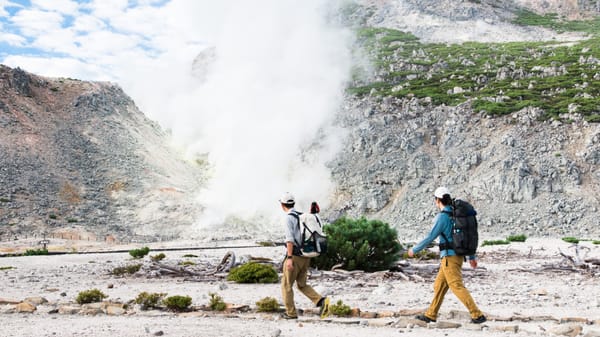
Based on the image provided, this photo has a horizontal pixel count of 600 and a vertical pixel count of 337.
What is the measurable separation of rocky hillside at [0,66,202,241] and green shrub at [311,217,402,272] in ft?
103

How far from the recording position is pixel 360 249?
16516 millimetres

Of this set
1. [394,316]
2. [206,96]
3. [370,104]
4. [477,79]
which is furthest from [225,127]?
[394,316]

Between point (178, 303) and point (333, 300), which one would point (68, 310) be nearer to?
point (178, 303)

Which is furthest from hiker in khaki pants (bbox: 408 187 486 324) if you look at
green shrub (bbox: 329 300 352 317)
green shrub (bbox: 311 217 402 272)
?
green shrub (bbox: 311 217 402 272)

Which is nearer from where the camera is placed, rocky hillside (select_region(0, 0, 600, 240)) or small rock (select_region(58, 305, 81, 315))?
small rock (select_region(58, 305, 81, 315))

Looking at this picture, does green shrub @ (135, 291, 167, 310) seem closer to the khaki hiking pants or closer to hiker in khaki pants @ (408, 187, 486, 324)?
the khaki hiking pants

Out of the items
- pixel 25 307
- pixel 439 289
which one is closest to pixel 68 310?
pixel 25 307

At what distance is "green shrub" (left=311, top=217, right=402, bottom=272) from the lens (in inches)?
651

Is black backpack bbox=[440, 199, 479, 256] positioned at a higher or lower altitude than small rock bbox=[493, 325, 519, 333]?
Result: higher

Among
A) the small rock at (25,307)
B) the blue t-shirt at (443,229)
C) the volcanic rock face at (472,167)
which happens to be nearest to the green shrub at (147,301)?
the small rock at (25,307)

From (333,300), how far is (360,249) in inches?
205

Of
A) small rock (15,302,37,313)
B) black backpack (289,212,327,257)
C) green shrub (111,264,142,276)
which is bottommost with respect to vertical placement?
green shrub (111,264,142,276)

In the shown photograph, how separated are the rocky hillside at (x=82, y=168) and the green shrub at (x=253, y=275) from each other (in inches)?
1244

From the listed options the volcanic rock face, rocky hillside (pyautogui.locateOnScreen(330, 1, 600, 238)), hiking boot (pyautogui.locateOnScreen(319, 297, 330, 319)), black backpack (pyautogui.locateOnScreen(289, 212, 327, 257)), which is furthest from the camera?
rocky hillside (pyautogui.locateOnScreen(330, 1, 600, 238))
